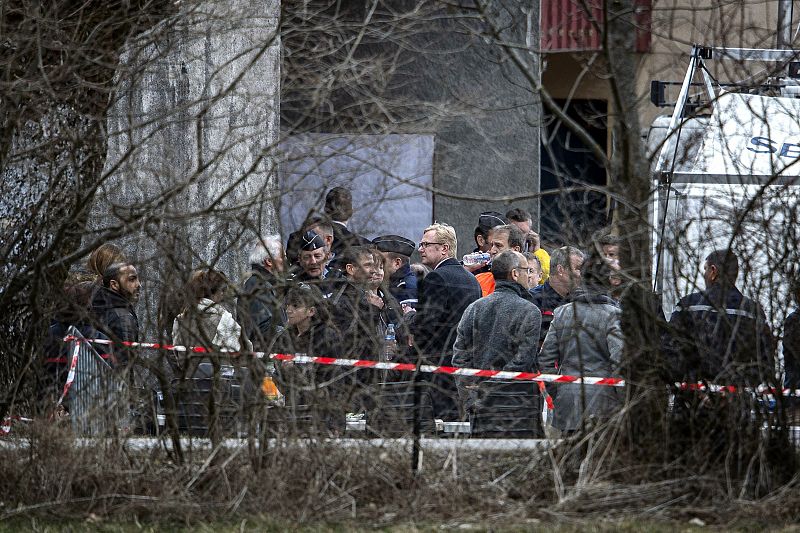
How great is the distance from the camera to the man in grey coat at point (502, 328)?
9.48 metres

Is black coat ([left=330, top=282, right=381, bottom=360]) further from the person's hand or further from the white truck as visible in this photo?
the white truck

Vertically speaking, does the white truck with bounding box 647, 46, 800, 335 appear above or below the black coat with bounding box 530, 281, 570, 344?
above

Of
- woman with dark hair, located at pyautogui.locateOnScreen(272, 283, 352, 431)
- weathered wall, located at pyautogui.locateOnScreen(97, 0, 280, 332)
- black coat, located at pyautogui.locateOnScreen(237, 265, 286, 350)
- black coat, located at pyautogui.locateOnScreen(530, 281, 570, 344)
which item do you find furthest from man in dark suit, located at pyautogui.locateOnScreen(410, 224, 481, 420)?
black coat, located at pyautogui.locateOnScreen(237, 265, 286, 350)

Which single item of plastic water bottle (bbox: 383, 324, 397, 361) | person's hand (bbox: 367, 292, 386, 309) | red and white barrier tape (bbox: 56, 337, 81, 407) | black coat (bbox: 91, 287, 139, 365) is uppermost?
person's hand (bbox: 367, 292, 386, 309)

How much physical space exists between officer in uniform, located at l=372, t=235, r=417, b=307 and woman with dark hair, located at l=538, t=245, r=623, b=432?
6.45ft

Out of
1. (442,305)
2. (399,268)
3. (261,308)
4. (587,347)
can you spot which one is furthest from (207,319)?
(399,268)

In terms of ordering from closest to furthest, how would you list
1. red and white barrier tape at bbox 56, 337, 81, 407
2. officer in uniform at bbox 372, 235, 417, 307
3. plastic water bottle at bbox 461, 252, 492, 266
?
1. red and white barrier tape at bbox 56, 337, 81, 407
2. officer in uniform at bbox 372, 235, 417, 307
3. plastic water bottle at bbox 461, 252, 492, 266

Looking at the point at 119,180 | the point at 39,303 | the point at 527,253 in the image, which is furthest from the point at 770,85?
the point at 39,303

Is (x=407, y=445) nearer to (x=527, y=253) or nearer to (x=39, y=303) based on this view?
(x=39, y=303)

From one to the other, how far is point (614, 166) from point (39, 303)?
3750 millimetres

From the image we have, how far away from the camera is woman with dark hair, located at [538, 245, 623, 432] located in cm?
829

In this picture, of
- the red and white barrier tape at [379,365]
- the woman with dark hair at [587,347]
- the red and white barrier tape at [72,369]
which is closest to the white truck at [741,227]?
the woman with dark hair at [587,347]

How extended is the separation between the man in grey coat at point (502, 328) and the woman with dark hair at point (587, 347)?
280mm

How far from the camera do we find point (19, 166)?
9.07m
